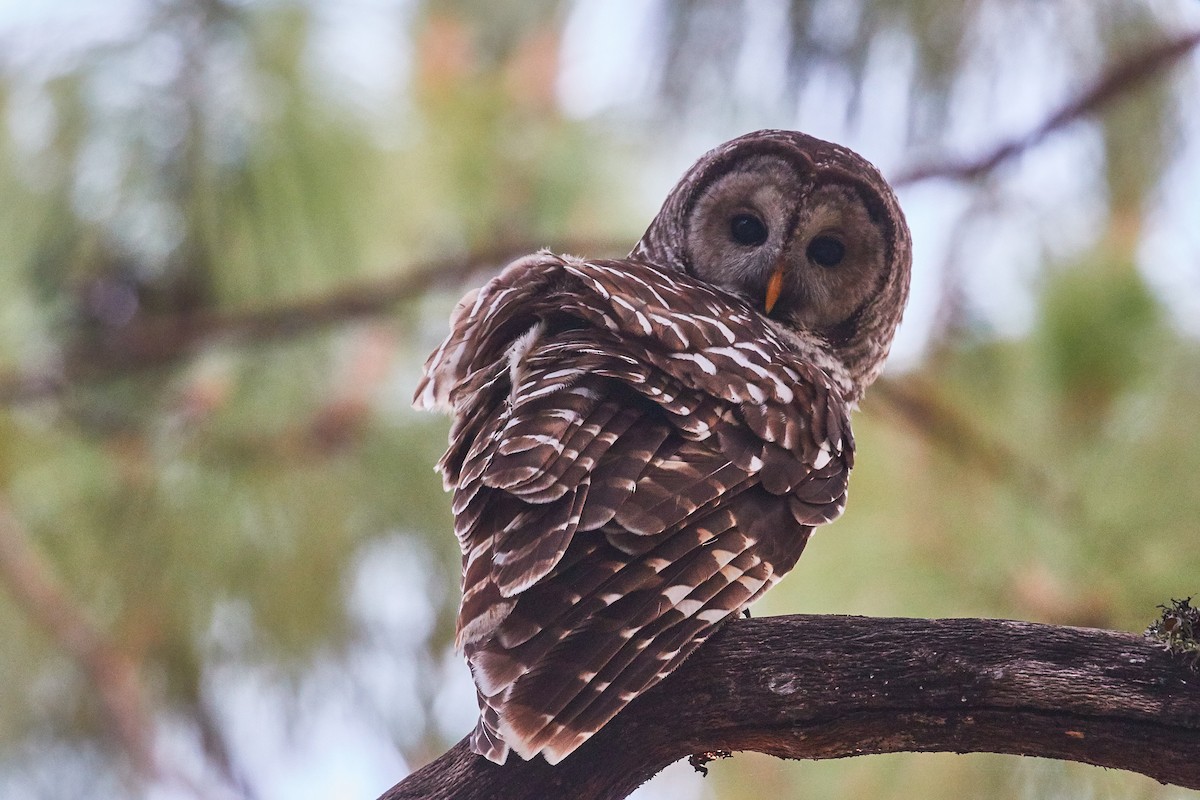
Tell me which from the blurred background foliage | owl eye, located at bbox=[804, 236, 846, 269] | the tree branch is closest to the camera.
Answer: the tree branch

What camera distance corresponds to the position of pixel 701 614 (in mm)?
1702

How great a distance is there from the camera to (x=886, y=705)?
1677 millimetres

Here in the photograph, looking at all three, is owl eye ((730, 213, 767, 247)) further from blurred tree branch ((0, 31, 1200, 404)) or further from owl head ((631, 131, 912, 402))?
blurred tree branch ((0, 31, 1200, 404))

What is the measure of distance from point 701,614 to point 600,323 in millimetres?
507

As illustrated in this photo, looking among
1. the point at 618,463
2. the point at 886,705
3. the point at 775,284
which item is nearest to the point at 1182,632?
the point at 886,705

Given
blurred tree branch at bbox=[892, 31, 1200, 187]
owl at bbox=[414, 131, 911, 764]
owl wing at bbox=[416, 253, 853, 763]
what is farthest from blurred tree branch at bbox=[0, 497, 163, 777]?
blurred tree branch at bbox=[892, 31, 1200, 187]

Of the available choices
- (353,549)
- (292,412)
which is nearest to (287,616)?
(353,549)

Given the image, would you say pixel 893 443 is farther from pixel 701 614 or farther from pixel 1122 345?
pixel 701 614

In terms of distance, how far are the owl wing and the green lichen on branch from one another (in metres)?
0.52

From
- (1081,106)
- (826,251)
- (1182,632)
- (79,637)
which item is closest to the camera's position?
(1182,632)

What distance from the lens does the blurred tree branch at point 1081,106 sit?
3455 millimetres

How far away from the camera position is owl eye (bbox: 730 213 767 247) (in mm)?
2607

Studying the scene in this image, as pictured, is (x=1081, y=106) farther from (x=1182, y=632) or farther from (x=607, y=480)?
(x=607, y=480)

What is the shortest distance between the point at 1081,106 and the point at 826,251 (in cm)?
139
